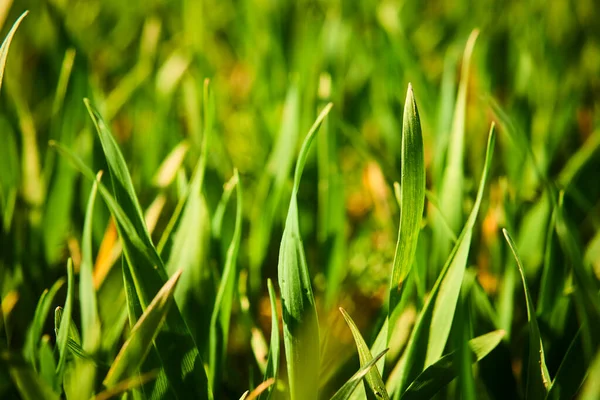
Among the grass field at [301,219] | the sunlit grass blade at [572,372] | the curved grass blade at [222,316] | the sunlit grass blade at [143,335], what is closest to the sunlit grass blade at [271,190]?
the grass field at [301,219]

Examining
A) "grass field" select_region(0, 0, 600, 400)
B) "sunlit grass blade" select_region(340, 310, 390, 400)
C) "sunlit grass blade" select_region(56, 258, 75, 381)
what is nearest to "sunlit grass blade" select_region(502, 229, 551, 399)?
"grass field" select_region(0, 0, 600, 400)

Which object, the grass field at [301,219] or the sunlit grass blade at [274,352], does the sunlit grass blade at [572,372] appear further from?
the sunlit grass blade at [274,352]

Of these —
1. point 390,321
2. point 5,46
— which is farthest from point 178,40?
point 390,321

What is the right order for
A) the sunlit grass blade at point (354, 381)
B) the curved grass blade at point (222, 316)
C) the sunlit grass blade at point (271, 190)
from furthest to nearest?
the sunlit grass blade at point (271, 190)
the curved grass blade at point (222, 316)
the sunlit grass blade at point (354, 381)

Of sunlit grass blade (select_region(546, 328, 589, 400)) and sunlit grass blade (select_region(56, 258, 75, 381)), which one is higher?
sunlit grass blade (select_region(56, 258, 75, 381))

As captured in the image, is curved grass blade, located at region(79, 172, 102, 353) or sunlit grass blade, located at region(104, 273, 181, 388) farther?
curved grass blade, located at region(79, 172, 102, 353)

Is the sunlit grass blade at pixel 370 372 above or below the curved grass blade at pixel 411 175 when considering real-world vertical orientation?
below

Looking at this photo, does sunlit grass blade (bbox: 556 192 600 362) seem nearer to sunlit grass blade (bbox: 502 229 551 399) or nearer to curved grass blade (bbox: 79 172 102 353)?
sunlit grass blade (bbox: 502 229 551 399)

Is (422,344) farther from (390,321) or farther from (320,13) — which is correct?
(320,13)
